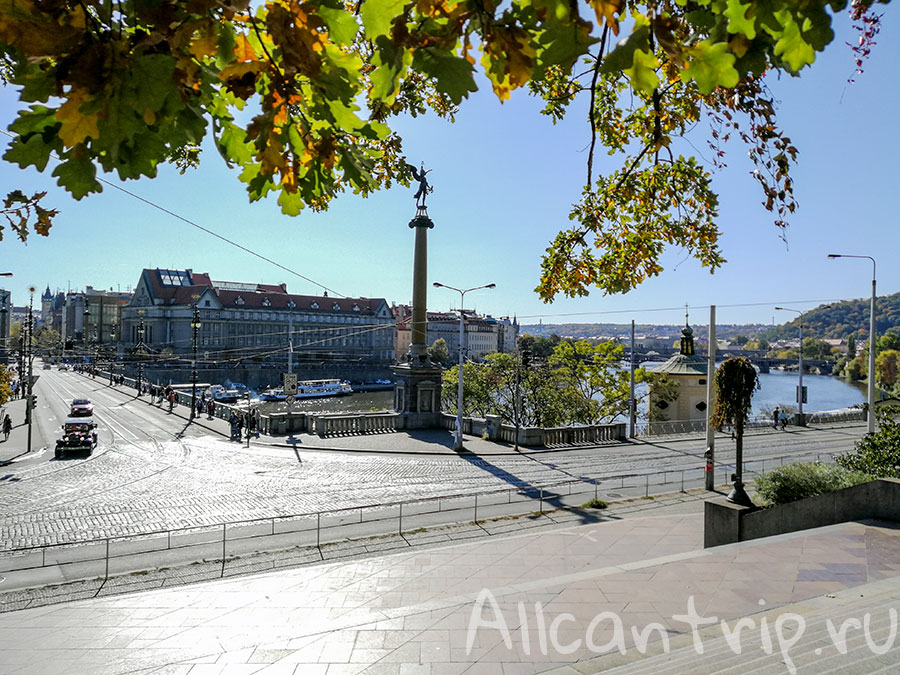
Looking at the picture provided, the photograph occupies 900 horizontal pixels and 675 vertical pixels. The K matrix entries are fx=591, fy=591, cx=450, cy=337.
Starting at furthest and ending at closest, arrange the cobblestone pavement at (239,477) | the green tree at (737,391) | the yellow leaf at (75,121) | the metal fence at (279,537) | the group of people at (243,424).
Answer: the group of people at (243,424), the cobblestone pavement at (239,477), the green tree at (737,391), the metal fence at (279,537), the yellow leaf at (75,121)

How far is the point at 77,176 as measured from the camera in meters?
1.58

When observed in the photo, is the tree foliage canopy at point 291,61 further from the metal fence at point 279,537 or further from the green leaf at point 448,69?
the metal fence at point 279,537

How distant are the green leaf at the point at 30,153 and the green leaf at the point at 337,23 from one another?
2.75ft

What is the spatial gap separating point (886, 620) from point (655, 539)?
22.3ft

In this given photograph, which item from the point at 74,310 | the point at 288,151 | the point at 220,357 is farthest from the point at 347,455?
the point at 74,310

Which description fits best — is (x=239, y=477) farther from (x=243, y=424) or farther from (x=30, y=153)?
(x=30, y=153)

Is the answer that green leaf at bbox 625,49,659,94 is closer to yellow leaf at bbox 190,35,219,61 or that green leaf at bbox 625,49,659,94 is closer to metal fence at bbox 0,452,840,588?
yellow leaf at bbox 190,35,219,61

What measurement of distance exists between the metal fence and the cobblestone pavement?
113 centimetres

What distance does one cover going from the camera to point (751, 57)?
1801 mm

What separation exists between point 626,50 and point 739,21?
1.14ft

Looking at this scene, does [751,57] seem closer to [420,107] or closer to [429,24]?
[429,24]

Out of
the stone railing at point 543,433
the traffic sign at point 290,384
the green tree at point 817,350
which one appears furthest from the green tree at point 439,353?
the green tree at point 817,350

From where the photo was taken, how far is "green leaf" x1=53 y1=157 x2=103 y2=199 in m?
1.55

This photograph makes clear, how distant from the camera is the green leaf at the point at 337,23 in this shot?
174 centimetres
